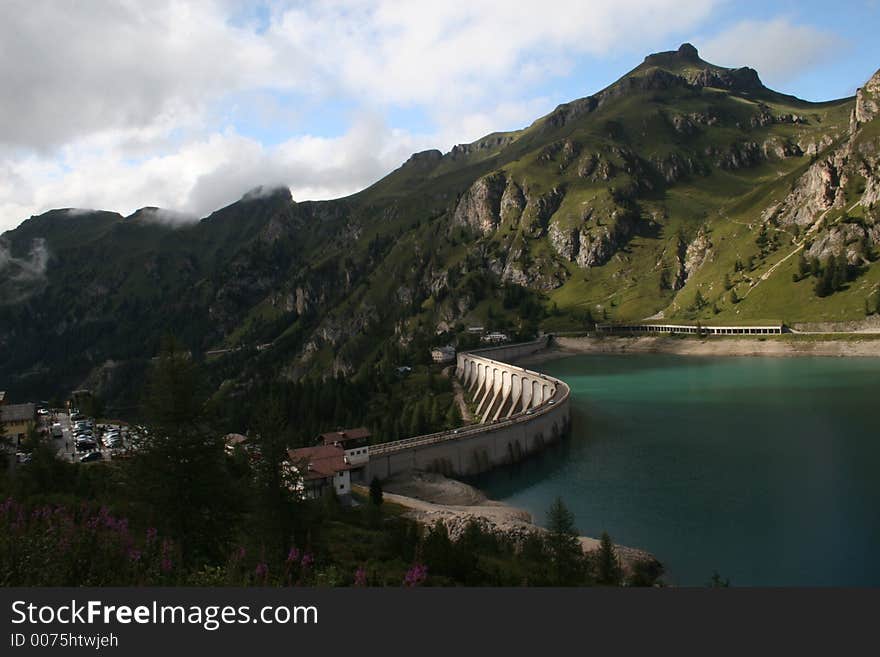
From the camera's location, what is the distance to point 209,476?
2542 centimetres

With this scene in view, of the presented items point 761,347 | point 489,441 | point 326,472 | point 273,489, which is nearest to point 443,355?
point 761,347

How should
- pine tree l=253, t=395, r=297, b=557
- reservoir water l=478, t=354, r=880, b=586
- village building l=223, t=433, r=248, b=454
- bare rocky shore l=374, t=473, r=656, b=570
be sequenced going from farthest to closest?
bare rocky shore l=374, t=473, r=656, b=570, reservoir water l=478, t=354, r=880, b=586, village building l=223, t=433, r=248, b=454, pine tree l=253, t=395, r=297, b=557

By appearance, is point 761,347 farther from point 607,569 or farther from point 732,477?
point 607,569

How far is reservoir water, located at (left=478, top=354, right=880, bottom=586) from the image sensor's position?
4853cm

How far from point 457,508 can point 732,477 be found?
32270 millimetres

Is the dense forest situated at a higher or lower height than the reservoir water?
higher

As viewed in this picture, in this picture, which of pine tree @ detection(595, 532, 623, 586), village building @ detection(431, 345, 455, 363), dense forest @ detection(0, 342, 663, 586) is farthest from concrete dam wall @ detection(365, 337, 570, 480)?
village building @ detection(431, 345, 455, 363)

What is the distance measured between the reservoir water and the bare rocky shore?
363 centimetres

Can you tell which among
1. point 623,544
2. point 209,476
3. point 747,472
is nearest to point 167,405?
point 209,476

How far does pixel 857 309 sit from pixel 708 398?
264 feet

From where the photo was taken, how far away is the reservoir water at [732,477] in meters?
48.5

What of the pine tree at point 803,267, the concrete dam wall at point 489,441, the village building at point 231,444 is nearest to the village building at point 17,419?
the village building at point 231,444

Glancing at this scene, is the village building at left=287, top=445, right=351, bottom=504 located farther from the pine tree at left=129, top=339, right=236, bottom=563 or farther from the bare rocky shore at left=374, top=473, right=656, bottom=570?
the pine tree at left=129, top=339, right=236, bottom=563

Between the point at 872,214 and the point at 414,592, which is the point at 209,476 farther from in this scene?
the point at 872,214
